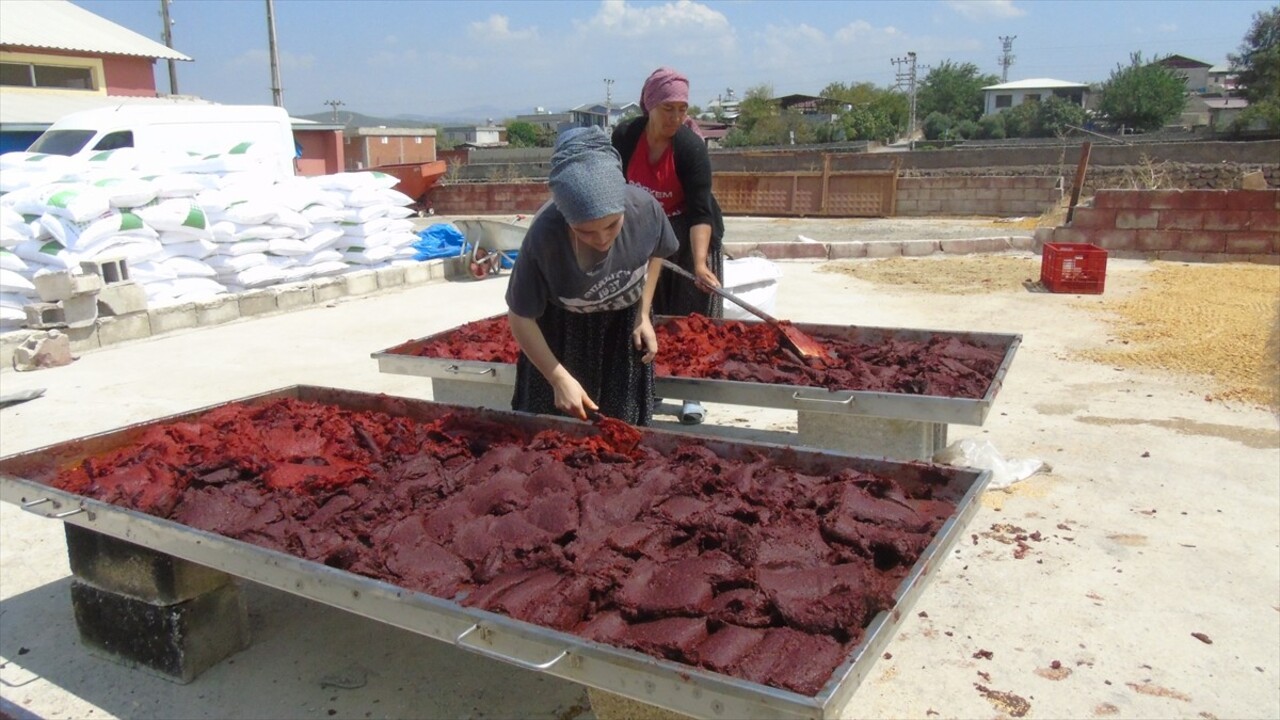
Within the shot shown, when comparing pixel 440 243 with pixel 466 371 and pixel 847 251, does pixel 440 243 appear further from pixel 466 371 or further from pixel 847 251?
pixel 466 371

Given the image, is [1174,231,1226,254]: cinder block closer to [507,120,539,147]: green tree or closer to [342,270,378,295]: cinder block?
[342,270,378,295]: cinder block

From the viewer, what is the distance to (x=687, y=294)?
496 centimetres

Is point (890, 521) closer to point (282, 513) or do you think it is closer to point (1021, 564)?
point (1021, 564)

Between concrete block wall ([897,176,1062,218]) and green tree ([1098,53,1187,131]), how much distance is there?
1522 inches

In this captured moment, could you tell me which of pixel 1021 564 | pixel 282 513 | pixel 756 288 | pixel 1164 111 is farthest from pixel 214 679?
pixel 1164 111

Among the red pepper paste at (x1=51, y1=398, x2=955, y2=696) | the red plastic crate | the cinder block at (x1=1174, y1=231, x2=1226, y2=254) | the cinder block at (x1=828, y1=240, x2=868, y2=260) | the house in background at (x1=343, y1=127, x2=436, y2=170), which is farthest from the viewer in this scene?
the house in background at (x1=343, y1=127, x2=436, y2=170)

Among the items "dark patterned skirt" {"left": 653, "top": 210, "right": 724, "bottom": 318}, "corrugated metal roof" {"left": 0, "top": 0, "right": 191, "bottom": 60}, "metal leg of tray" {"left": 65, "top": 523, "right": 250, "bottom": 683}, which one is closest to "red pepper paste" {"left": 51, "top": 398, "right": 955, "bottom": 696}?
"metal leg of tray" {"left": 65, "top": 523, "right": 250, "bottom": 683}

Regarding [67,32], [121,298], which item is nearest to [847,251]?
[121,298]

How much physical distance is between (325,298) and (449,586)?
7.73m

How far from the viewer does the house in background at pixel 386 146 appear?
101 feet

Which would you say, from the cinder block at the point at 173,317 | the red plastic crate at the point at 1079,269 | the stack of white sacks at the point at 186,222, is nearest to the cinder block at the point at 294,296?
the stack of white sacks at the point at 186,222

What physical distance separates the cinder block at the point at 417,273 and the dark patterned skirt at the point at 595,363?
23.4 ft

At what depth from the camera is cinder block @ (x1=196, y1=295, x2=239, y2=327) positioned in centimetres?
811

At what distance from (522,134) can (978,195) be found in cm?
4936
